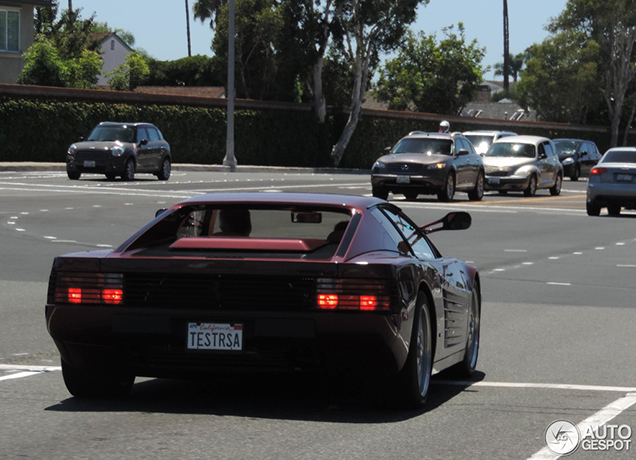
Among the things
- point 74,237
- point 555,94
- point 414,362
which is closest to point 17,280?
point 74,237

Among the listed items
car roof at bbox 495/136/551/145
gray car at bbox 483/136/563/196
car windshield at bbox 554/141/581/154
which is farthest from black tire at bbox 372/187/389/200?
car windshield at bbox 554/141/581/154

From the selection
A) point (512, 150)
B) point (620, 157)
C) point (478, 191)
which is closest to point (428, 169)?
point (478, 191)

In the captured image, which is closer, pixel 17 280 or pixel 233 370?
pixel 233 370

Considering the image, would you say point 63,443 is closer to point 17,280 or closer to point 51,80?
point 17,280

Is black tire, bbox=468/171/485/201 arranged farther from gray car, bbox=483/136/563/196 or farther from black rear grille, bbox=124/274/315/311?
black rear grille, bbox=124/274/315/311

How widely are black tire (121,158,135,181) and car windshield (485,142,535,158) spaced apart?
10.7 metres

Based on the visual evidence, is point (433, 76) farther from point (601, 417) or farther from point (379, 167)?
point (601, 417)

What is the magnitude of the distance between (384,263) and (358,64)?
54.4 meters

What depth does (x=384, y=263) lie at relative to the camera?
671cm

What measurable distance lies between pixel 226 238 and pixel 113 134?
31.8 m

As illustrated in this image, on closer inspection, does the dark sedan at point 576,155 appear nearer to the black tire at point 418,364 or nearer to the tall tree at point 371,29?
the tall tree at point 371,29

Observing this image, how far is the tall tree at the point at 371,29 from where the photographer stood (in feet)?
194

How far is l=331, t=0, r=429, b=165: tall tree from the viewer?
59000 mm

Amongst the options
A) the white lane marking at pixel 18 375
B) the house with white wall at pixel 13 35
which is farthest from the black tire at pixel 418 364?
the house with white wall at pixel 13 35
